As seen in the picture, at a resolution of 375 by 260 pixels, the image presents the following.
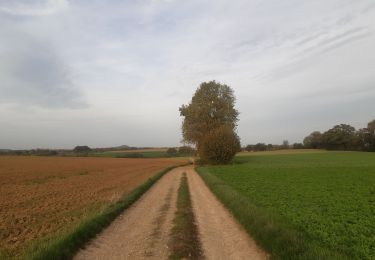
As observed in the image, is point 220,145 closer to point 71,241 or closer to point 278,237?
point 278,237

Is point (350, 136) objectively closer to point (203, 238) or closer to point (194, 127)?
point (194, 127)

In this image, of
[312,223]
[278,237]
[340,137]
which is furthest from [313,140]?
[278,237]

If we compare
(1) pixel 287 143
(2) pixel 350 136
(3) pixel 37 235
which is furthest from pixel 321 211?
(1) pixel 287 143

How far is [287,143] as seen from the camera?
159 m

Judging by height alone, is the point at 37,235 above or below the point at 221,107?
below

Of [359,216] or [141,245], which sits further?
[359,216]

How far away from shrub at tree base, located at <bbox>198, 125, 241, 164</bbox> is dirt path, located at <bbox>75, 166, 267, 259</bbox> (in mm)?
41636

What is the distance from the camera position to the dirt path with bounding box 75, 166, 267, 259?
934 cm

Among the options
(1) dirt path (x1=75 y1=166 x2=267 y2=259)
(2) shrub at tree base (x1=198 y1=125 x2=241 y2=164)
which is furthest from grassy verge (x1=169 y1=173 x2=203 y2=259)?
(2) shrub at tree base (x1=198 y1=125 x2=241 y2=164)

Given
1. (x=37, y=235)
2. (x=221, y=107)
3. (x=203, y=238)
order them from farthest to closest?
(x=221, y=107) < (x=37, y=235) < (x=203, y=238)

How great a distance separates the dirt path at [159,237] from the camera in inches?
368

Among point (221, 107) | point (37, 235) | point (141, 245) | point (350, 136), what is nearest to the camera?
point (141, 245)

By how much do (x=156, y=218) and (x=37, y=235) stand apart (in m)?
4.41

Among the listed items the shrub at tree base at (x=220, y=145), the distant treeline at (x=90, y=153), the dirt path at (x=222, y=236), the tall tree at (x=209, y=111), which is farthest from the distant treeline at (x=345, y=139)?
the dirt path at (x=222, y=236)
